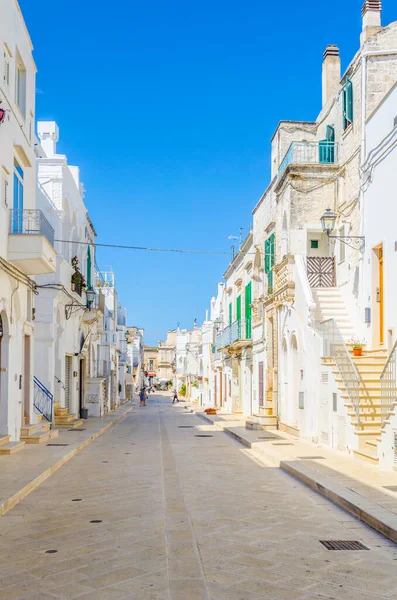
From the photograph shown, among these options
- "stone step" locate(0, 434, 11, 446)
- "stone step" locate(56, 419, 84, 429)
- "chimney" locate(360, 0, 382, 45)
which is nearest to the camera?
"stone step" locate(0, 434, 11, 446)

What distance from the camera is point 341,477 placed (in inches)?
430

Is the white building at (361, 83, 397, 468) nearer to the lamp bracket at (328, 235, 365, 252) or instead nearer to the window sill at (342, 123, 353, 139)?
the lamp bracket at (328, 235, 365, 252)

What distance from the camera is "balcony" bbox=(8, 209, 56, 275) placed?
561 inches

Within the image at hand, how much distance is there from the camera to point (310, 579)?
5828 millimetres

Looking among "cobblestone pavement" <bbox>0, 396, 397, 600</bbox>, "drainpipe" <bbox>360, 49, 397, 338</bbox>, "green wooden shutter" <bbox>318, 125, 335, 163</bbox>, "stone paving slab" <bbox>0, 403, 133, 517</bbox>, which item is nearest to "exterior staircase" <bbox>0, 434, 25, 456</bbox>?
"stone paving slab" <bbox>0, 403, 133, 517</bbox>

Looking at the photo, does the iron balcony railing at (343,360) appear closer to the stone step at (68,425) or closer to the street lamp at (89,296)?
the stone step at (68,425)

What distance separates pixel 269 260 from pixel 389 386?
13.0m

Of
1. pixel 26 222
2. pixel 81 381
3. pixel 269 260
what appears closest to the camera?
pixel 26 222

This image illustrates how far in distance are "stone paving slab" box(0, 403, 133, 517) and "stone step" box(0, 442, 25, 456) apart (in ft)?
0.40

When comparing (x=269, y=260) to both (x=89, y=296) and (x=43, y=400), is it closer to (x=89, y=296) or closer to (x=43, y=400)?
(x=89, y=296)

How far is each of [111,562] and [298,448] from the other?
1011 centimetres

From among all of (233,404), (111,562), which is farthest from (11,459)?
(233,404)

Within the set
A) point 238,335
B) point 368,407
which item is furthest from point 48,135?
point 368,407

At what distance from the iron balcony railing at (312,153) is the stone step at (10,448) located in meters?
11.4
